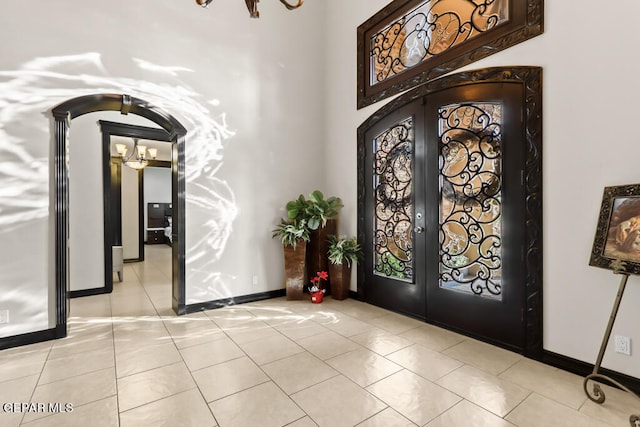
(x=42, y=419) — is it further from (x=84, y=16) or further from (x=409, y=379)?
(x=84, y=16)

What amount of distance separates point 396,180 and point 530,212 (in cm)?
161

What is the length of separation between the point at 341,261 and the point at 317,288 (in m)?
0.53

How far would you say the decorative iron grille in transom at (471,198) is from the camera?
9.73 ft

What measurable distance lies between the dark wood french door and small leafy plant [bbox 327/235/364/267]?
0.20m

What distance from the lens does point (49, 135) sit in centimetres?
312

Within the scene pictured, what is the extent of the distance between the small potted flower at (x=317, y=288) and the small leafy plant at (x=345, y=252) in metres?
0.25

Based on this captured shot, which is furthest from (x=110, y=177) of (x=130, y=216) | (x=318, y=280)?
(x=318, y=280)

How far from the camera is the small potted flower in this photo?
4.38m

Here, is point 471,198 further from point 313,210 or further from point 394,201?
point 313,210

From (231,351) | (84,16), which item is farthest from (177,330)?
(84,16)

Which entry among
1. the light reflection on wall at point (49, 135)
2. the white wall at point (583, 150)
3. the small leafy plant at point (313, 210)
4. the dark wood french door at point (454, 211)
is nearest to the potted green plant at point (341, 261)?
the dark wood french door at point (454, 211)

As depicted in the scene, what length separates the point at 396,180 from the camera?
3982mm

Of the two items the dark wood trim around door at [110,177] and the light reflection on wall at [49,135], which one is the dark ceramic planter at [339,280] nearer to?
the light reflection on wall at [49,135]

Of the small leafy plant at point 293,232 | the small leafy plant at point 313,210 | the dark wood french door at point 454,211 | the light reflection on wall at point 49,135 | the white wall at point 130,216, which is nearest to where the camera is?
the dark wood french door at point 454,211
